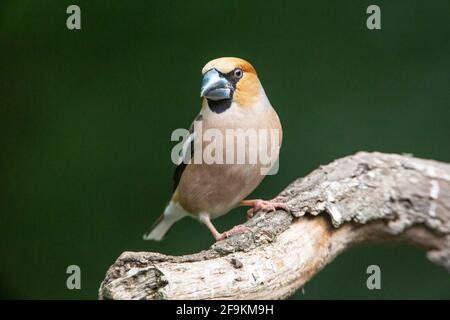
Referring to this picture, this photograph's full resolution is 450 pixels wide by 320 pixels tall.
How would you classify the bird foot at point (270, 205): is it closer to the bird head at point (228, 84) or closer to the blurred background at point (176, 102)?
the bird head at point (228, 84)

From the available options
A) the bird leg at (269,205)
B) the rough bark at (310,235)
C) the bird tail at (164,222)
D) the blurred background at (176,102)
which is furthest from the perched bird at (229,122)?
the blurred background at (176,102)

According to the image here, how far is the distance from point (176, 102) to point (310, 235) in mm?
1663

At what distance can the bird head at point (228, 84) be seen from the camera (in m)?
2.69

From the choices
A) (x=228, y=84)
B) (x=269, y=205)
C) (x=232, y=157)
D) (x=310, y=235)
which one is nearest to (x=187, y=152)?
(x=232, y=157)

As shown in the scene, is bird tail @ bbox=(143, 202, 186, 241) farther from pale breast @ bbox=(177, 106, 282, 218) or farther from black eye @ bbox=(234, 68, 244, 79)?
black eye @ bbox=(234, 68, 244, 79)

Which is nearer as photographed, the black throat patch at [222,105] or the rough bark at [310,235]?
the rough bark at [310,235]

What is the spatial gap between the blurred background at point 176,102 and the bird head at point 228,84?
3.15ft

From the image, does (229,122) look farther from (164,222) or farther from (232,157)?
A: (164,222)

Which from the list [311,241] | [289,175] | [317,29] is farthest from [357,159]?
[317,29]

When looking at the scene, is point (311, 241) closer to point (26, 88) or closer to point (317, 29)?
point (317, 29)

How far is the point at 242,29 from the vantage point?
386 cm

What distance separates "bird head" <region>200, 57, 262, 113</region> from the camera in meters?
2.69

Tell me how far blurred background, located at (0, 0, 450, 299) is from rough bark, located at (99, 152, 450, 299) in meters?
1.09

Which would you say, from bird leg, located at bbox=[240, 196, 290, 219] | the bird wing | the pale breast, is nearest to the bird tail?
the bird wing
